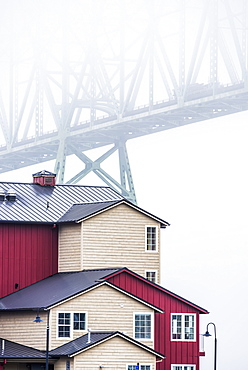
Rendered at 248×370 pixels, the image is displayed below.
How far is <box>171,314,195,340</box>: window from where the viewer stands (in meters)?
47.8

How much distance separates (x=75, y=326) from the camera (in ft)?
148

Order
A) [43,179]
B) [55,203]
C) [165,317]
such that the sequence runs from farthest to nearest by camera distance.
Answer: [43,179]
[55,203]
[165,317]

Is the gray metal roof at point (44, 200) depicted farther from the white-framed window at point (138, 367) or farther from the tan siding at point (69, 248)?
the white-framed window at point (138, 367)

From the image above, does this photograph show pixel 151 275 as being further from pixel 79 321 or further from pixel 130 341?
pixel 130 341

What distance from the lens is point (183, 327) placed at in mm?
48062

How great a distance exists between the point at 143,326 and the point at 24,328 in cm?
428

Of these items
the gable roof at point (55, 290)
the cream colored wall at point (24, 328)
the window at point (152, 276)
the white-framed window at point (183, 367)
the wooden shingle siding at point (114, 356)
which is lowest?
the white-framed window at point (183, 367)

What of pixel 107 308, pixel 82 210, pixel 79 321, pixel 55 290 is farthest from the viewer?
pixel 82 210

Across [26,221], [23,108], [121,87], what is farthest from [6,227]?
[23,108]

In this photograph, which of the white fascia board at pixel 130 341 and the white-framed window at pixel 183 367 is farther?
the white-framed window at pixel 183 367

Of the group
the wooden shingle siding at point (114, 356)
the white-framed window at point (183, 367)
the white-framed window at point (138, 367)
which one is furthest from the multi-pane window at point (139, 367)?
the white-framed window at point (183, 367)

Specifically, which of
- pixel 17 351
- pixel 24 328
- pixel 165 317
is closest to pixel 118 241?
pixel 165 317

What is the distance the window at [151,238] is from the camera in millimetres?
51188

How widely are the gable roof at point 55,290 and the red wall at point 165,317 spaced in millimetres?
824
